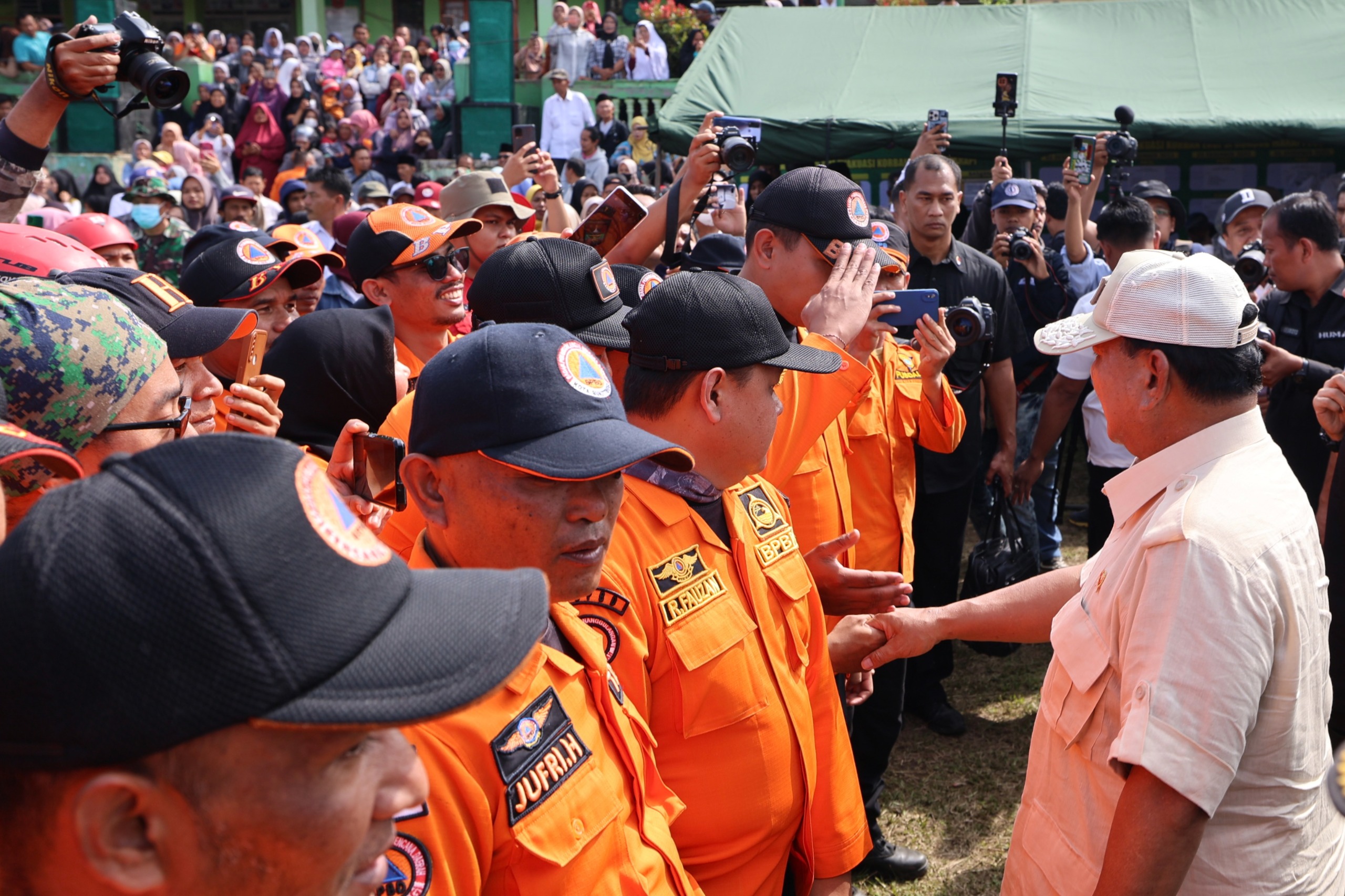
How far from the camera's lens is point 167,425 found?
1.98m

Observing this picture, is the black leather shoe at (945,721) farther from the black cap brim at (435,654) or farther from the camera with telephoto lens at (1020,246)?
the black cap brim at (435,654)

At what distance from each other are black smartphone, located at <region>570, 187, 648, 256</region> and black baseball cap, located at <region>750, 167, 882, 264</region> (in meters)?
1.14

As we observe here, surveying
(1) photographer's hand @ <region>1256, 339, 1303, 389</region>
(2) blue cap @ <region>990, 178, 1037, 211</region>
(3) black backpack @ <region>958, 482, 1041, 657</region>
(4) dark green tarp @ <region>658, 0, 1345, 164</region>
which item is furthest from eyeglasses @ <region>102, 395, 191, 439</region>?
(4) dark green tarp @ <region>658, 0, 1345, 164</region>

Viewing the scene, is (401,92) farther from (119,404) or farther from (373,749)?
(373,749)

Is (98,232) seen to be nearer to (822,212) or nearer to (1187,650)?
(822,212)

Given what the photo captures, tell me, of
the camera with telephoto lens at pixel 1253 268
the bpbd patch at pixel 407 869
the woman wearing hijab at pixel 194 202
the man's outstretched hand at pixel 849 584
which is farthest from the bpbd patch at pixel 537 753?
the woman wearing hijab at pixel 194 202

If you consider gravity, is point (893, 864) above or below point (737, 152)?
below

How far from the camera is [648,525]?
2162 mm

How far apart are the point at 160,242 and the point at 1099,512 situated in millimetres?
6751

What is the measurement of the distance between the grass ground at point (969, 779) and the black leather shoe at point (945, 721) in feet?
0.09

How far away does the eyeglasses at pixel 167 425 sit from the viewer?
6.28 ft

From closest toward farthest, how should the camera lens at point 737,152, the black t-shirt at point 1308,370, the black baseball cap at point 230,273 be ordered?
the black baseball cap at point 230,273 → the camera lens at point 737,152 → the black t-shirt at point 1308,370

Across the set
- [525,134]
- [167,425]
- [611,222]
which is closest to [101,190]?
[525,134]

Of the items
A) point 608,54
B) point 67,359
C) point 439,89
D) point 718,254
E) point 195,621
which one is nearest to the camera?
point 195,621
